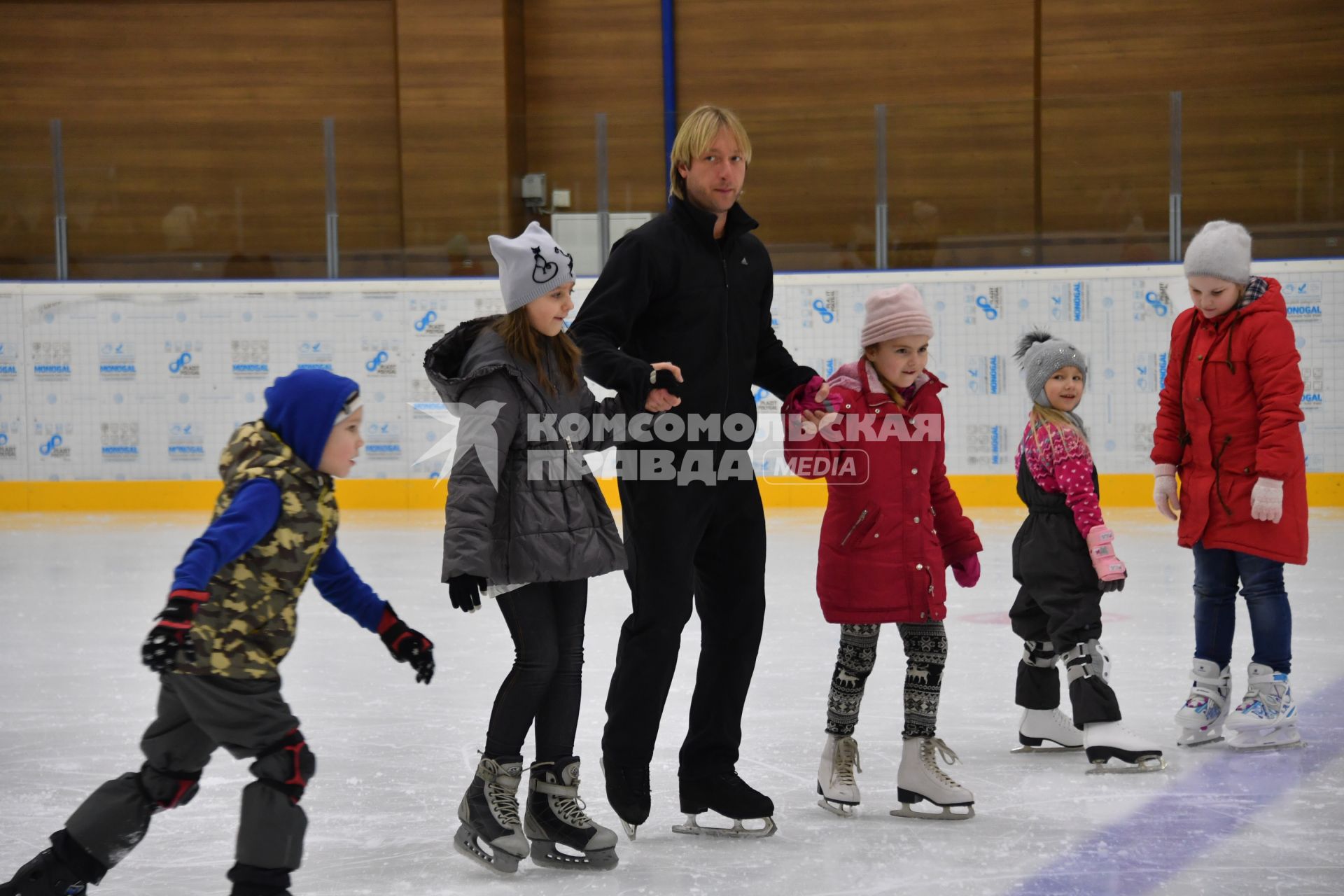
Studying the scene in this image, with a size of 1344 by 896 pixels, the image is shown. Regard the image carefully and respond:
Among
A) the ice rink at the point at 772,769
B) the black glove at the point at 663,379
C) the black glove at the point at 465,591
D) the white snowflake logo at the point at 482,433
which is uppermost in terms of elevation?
the black glove at the point at 663,379

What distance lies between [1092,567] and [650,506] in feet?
3.79

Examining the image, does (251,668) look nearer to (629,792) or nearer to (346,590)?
(346,590)

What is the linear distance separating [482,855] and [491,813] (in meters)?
0.08

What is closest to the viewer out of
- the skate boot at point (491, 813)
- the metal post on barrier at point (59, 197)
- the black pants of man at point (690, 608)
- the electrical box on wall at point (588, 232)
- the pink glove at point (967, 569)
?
the skate boot at point (491, 813)

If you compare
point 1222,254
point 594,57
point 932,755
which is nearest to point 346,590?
point 932,755

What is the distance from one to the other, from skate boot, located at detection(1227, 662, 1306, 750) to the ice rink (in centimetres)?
6

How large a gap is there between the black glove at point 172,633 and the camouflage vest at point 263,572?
0.42 ft

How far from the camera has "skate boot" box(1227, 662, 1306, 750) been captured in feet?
10.8

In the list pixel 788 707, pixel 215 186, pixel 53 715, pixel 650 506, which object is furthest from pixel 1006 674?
pixel 215 186

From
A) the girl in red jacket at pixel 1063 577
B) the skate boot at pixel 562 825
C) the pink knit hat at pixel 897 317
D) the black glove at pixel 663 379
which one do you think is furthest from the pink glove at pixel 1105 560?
the skate boot at pixel 562 825

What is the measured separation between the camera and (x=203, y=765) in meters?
2.26

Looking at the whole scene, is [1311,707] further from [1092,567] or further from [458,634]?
A: [458,634]

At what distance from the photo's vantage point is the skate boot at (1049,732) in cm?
333

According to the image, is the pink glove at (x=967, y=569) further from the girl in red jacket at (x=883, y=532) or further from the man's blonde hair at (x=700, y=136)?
the man's blonde hair at (x=700, y=136)
